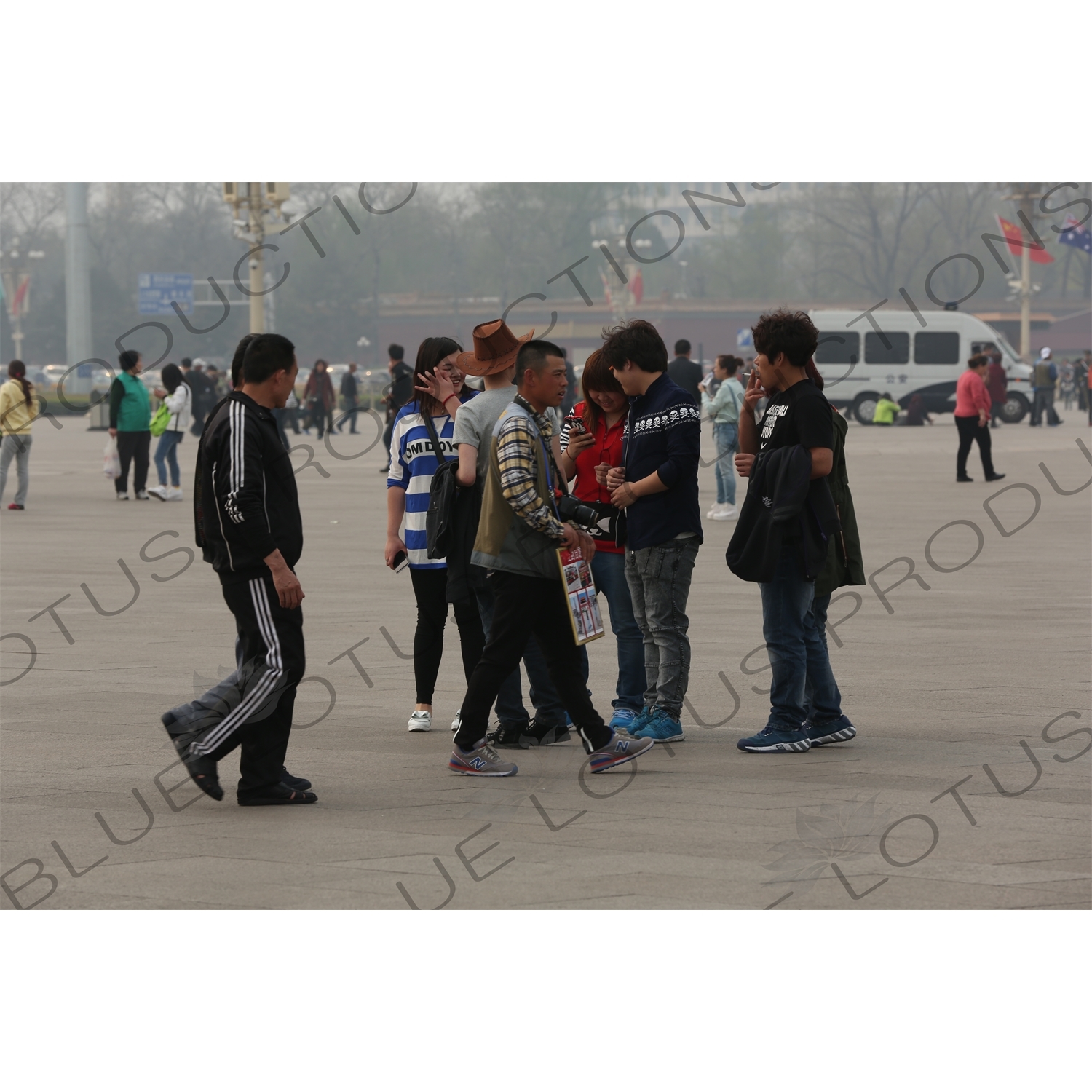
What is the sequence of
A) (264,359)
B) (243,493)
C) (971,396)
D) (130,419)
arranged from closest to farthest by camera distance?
(243,493) → (264,359) → (130,419) → (971,396)

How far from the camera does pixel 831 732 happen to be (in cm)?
645

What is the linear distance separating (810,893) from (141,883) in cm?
192

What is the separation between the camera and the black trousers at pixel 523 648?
5.79 metres

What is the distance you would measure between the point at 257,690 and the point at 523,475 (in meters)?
1.20

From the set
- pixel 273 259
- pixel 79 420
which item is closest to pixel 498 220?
pixel 273 259

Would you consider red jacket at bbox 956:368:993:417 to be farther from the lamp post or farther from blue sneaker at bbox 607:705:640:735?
blue sneaker at bbox 607:705:640:735

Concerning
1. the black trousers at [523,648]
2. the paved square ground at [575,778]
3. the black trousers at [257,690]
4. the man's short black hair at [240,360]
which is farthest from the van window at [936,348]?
the black trousers at [257,690]

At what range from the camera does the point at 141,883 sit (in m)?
4.63

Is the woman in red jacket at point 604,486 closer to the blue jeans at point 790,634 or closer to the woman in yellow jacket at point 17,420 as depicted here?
the blue jeans at point 790,634

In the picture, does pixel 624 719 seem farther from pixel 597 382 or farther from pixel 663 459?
pixel 597 382

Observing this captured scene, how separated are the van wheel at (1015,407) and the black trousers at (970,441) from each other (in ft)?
61.6

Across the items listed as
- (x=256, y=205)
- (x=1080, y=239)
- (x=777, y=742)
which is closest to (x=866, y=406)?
(x=1080, y=239)

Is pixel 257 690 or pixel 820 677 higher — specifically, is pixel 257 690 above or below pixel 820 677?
above

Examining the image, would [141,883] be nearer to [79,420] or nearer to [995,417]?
[995,417]
